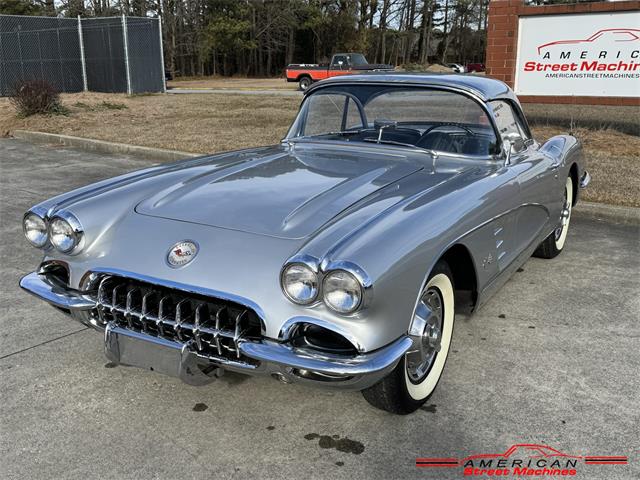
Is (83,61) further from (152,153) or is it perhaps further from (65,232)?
(65,232)

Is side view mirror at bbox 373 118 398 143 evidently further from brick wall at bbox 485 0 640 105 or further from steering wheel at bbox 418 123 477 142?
brick wall at bbox 485 0 640 105

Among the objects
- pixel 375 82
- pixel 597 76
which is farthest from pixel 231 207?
pixel 597 76

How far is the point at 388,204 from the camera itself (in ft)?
8.82

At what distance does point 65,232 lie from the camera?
9.20 ft

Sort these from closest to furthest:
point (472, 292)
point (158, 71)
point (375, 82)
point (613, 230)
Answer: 1. point (472, 292)
2. point (375, 82)
3. point (613, 230)
4. point (158, 71)

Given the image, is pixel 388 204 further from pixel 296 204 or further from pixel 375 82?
pixel 375 82

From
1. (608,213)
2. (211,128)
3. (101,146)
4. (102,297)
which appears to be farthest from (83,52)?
(102,297)

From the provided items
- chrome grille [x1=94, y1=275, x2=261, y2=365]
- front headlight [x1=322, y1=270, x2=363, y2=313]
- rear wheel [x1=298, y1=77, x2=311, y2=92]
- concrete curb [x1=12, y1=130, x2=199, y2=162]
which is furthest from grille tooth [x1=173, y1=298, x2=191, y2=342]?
rear wheel [x1=298, y1=77, x2=311, y2=92]

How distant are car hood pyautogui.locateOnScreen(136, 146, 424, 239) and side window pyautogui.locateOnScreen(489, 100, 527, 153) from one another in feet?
2.26

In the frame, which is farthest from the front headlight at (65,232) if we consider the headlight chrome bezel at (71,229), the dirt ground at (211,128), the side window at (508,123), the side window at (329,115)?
the dirt ground at (211,128)

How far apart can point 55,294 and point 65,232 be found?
0.97 ft

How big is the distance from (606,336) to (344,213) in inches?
74.0

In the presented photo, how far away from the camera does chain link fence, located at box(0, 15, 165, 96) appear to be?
19.3 meters

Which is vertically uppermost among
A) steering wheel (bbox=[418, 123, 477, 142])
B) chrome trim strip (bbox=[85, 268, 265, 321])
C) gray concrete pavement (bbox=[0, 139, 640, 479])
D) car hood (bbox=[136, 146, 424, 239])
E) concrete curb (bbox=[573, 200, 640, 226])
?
steering wheel (bbox=[418, 123, 477, 142])
